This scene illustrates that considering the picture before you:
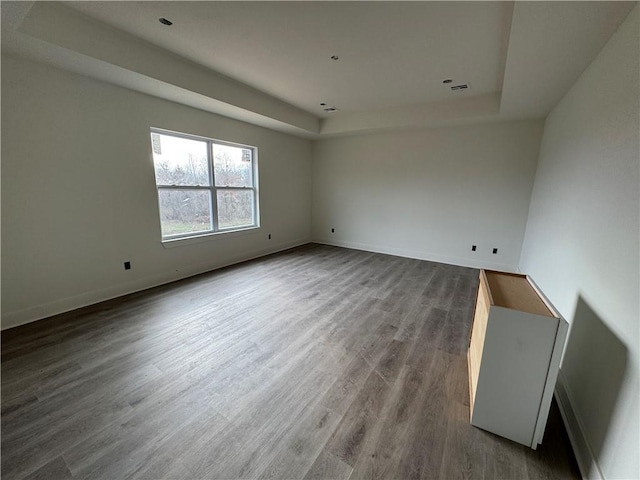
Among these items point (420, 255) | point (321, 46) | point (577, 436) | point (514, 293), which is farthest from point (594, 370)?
point (420, 255)

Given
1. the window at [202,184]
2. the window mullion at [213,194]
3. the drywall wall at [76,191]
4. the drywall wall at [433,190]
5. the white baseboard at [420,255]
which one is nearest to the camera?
the drywall wall at [76,191]

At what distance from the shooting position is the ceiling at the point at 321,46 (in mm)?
1956

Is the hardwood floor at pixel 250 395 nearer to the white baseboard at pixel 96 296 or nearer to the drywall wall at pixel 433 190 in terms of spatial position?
the white baseboard at pixel 96 296

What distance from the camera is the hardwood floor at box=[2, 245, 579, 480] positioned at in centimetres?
134

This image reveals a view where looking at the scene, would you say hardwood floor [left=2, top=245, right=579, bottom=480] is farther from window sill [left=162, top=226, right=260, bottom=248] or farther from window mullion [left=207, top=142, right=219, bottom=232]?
window mullion [left=207, top=142, right=219, bottom=232]

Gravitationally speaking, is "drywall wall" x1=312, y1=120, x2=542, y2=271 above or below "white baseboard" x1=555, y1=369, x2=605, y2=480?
above

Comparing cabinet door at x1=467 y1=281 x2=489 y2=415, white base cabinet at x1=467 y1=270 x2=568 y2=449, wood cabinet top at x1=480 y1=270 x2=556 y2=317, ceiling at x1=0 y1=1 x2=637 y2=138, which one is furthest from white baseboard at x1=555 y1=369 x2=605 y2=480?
ceiling at x1=0 y1=1 x2=637 y2=138

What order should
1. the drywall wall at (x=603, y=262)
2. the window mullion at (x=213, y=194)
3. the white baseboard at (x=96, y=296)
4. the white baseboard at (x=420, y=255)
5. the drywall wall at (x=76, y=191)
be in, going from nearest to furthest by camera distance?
1. the drywall wall at (x=603, y=262)
2. the drywall wall at (x=76, y=191)
3. the white baseboard at (x=96, y=296)
4. the window mullion at (x=213, y=194)
5. the white baseboard at (x=420, y=255)

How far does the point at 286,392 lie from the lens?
5.91ft

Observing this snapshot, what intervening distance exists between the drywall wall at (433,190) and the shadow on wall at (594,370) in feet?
10.0

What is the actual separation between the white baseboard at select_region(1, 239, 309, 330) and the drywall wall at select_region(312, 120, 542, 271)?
114 inches

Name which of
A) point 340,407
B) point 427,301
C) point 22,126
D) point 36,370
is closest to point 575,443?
point 340,407

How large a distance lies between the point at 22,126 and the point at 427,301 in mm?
4539

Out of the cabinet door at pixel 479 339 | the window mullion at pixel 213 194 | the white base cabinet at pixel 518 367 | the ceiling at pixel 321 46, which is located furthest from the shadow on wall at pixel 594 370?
the window mullion at pixel 213 194
